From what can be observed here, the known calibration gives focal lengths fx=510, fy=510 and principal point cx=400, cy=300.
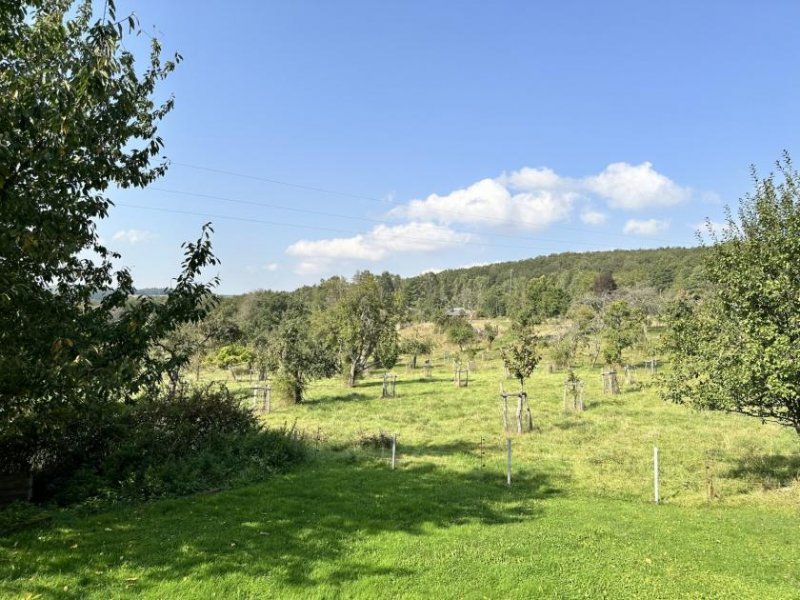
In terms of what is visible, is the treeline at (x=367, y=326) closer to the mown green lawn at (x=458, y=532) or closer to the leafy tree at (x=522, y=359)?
the mown green lawn at (x=458, y=532)

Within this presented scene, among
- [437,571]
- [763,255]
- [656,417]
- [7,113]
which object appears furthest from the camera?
[656,417]

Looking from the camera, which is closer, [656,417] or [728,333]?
[728,333]

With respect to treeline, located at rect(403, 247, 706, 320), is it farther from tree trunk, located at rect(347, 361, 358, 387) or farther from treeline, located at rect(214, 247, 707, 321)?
tree trunk, located at rect(347, 361, 358, 387)

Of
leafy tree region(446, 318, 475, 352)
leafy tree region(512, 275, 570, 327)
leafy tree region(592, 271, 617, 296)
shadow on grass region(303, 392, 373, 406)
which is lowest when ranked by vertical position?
shadow on grass region(303, 392, 373, 406)

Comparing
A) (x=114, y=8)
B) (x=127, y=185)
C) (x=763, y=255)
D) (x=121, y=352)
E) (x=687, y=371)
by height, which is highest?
(x=114, y=8)

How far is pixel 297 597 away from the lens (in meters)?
6.83

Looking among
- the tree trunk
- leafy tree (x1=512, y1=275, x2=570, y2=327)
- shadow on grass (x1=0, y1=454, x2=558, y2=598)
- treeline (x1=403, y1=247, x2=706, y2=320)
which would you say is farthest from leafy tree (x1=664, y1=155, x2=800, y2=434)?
treeline (x1=403, y1=247, x2=706, y2=320)

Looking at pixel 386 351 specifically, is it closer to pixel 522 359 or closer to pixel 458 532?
pixel 522 359

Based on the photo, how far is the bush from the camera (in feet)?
40.2

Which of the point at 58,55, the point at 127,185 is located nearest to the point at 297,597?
the point at 127,185

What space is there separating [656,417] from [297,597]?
77.4ft

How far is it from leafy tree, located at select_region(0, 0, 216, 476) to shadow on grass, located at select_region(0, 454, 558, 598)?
2.33 metres

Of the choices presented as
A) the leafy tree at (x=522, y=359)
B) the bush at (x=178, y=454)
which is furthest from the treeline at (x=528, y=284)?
the bush at (x=178, y=454)

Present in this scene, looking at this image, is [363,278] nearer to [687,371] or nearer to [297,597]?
[687,371]
